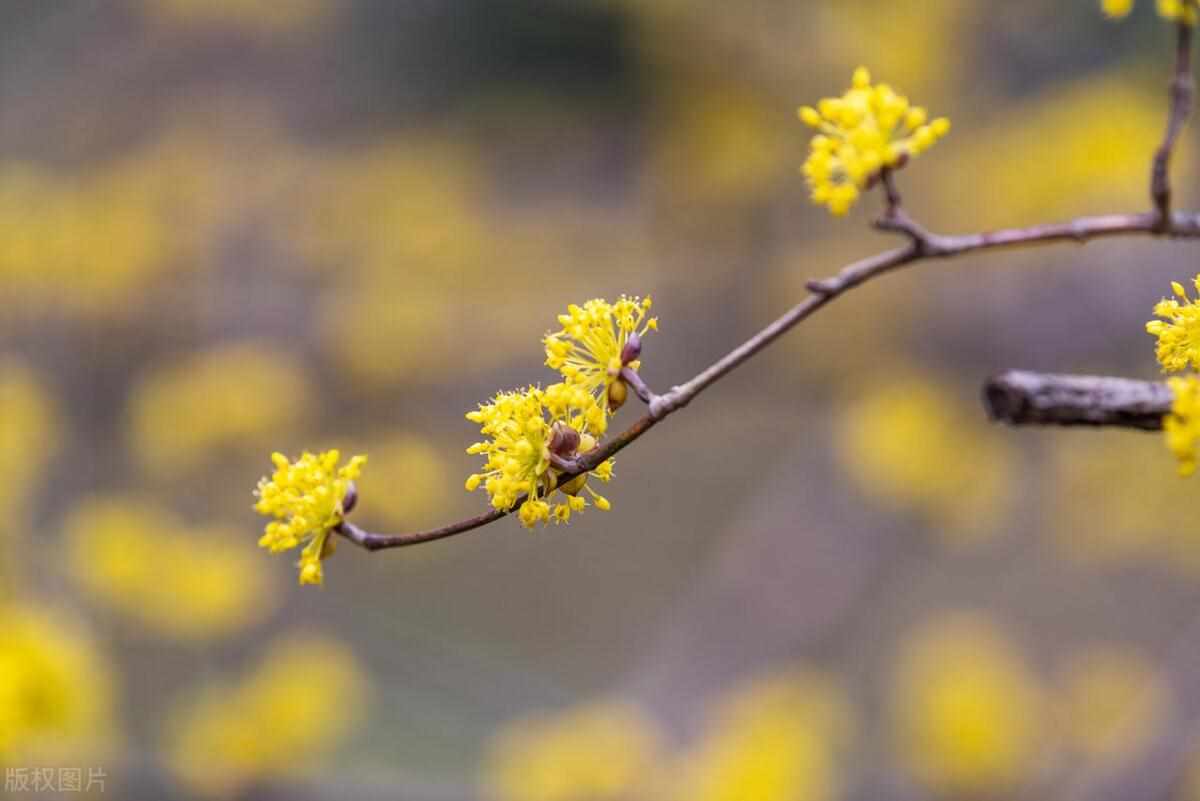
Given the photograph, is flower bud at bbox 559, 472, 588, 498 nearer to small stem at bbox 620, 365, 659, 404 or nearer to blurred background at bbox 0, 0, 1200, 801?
small stem at bbox 620, 365, 659, 404

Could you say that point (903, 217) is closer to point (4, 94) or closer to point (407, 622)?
point (4, 94)

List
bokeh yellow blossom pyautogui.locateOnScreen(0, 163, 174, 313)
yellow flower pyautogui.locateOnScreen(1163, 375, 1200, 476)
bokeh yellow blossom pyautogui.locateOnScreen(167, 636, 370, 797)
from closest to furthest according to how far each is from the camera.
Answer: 1. yellow flower pyautogui.locateOnScreen(1163, 375, 1200, 476)
2. bokeh yellow blossom pyautogui.locateOnScreen(167, 636, 370, 797)
3. bokeh yellow blossom pyautogui.locateOnScreen(0, 163, 174, 313)

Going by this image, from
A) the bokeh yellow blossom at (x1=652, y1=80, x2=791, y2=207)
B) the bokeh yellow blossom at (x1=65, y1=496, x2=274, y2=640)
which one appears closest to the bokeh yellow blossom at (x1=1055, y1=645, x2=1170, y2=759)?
the bokeh yellow blossom at (x1=652, y1=80, x2=791, y2=207)

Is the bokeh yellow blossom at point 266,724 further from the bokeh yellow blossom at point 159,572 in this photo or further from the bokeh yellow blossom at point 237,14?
the bokeh yellow blossom at point 237,14

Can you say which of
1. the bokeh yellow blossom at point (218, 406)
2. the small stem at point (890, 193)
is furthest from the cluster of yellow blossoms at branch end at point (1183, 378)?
the bokeh yellow blossom at point (218, 406)

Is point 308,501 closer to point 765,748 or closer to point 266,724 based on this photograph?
point 765,748

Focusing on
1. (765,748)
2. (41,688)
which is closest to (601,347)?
(41,688)
